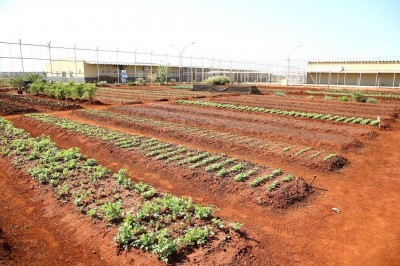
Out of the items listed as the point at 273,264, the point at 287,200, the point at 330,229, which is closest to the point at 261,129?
the point at 287,200

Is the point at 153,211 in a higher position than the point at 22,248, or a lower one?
higher

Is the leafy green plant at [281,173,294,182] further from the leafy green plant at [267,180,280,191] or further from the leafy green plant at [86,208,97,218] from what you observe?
the leafy green plant at [86,208,97,218]

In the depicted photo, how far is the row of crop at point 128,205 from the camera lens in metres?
5.34

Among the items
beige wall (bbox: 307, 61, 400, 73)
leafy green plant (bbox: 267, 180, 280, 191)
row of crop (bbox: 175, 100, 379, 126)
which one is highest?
beige wall (bbox: 307, 61, 400, 73)

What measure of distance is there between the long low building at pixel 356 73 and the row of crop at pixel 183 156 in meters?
40.9

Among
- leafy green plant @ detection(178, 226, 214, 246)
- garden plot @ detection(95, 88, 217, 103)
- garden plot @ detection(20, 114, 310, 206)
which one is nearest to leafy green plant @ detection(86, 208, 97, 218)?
leafy green plant @ detection(178, 226, 214, 246)

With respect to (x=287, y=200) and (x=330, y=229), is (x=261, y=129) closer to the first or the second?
(x=287, y=200)

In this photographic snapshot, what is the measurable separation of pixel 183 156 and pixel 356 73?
5070 cm

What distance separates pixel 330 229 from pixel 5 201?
7.60 m

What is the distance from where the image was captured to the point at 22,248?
5.52 m

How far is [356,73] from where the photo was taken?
5131 cm

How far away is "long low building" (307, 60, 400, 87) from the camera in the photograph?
4809 centimetres

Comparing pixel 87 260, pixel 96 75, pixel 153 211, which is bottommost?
pixel 87 260

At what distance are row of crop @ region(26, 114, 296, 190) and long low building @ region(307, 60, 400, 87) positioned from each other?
40.9 meters
